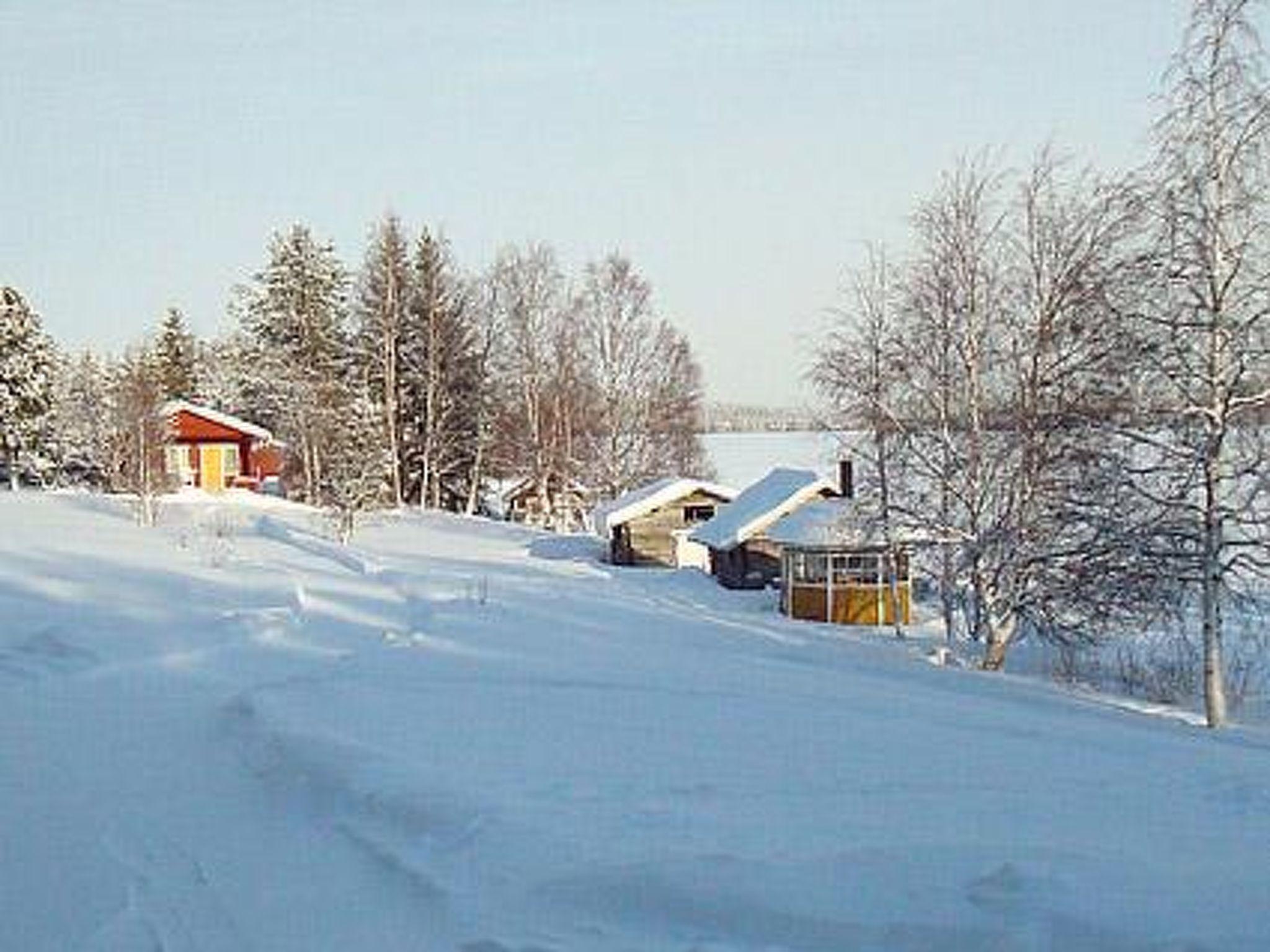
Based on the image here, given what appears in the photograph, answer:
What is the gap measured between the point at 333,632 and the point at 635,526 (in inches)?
989

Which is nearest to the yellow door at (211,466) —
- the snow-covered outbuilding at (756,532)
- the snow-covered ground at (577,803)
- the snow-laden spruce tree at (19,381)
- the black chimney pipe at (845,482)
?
the snow-laden spruce tree at (19,381)

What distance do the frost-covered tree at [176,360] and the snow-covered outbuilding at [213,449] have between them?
14.4 metres

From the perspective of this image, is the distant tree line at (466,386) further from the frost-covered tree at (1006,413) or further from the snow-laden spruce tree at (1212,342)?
the snow-laden spruce tree at (1212,342)

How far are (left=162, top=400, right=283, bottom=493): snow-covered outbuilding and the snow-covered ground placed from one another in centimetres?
3466

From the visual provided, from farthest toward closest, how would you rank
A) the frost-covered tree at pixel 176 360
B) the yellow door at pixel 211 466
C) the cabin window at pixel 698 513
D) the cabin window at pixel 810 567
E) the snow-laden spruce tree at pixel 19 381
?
the frost-covered tree at pixel 176 360 → the yellow door at pixel 211 466 → the snow-laden spruce tree at pixel 19 381 → the cabin window at pixel 698 513 → the cabin window at pixel 810 567

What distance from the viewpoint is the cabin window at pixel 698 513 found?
41.4 meters

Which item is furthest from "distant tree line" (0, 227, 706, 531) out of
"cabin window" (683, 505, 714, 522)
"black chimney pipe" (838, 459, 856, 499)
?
"black chimney pipe" (838, 459, 856, 499)

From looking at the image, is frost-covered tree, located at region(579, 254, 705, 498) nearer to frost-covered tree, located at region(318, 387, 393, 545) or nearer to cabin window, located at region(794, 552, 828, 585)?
frost-covered tree, located at region(318, 387, 393, 545)

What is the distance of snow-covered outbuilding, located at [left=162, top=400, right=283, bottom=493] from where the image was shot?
4848cm

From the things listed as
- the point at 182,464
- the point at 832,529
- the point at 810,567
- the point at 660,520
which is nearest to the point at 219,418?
the point at 182,464

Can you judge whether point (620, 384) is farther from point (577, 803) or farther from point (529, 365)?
point (577, 803)

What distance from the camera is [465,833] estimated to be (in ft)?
21.9

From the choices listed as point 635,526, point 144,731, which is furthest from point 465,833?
point 635,526

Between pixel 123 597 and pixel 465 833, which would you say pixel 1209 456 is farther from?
pixel 123 597
